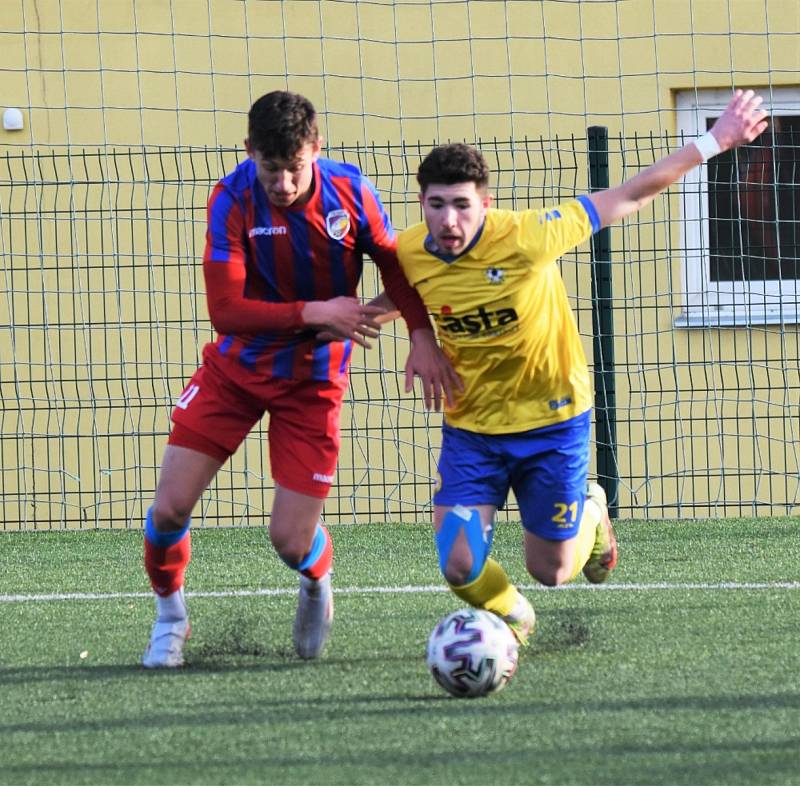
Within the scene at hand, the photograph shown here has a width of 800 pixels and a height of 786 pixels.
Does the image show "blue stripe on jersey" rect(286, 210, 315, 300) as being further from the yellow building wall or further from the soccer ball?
the yellow building wall

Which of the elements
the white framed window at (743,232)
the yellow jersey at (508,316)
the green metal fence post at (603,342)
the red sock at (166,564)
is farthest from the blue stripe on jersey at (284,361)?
the white framed window at (743,232)

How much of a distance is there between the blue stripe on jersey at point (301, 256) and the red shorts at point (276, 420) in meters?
0.29

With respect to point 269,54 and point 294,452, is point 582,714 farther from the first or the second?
point 269,54

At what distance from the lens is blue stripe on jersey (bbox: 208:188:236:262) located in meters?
4.41

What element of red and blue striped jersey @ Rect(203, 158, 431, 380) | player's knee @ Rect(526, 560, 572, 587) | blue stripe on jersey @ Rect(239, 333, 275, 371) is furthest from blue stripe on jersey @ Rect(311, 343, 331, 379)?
player's knee @ Rect(526, 560, 572, 587)

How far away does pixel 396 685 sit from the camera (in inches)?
168

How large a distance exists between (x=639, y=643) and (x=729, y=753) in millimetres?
1405

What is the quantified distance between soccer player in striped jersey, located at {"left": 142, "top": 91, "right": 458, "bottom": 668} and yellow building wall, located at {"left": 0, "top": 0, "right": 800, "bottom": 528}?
4.19 m

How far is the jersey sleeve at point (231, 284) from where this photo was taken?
4.31m

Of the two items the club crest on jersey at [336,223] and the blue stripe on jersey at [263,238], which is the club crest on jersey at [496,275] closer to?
the club crest on jersey at [336,223]

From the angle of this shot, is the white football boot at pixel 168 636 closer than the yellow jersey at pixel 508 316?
No

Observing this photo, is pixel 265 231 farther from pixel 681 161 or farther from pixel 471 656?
pixel 471 656

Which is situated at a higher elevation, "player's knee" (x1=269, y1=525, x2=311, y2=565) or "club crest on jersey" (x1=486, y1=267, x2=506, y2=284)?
"club crest on jersey" (x1=486, y1=267, x2=506, y2=284)

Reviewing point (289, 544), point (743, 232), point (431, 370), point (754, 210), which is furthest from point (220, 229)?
point (754, 210)
